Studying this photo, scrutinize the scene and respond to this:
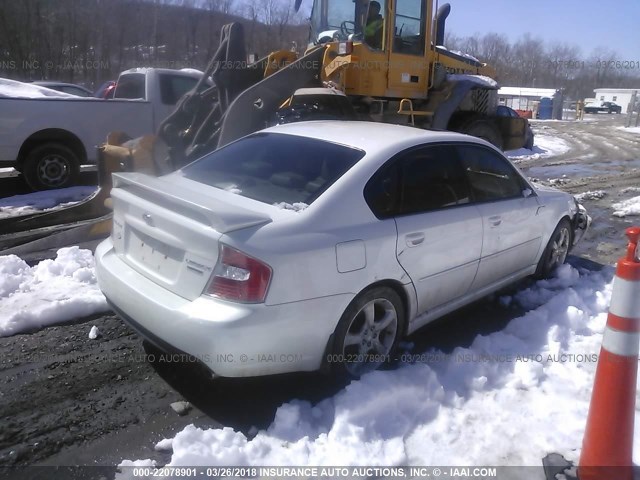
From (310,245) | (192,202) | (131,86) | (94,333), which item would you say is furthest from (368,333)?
(131,86)

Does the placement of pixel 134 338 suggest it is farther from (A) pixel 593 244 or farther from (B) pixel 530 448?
(A) pixel 593 244

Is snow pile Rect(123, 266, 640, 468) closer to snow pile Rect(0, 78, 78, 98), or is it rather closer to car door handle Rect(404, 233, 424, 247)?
car door handle Rect(404, 233, 424, 247)

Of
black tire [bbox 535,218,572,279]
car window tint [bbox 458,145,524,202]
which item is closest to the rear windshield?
car window tint [bbox 458,145,524,202]

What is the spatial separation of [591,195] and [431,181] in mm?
7201

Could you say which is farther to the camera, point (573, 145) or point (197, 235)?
point (573, 145)

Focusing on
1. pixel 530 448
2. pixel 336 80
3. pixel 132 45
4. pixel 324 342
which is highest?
pixel 132 45

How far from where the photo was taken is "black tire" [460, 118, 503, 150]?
33.8ft

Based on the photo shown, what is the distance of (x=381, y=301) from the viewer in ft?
11.2

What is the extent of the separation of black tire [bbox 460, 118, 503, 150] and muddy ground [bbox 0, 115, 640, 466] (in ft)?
21.2

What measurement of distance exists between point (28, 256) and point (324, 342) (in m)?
4.03

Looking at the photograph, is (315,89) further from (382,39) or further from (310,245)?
(310,245)

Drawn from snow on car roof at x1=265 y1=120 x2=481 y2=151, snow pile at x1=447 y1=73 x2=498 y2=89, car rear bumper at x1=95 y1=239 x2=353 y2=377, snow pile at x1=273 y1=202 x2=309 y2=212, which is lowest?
car rear bumper at x1=95 y1=239 x2=353 y2=377

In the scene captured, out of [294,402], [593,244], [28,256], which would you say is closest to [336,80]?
[593,244]

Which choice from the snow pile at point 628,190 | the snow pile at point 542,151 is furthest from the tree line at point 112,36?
the snow pile at point 628,190
